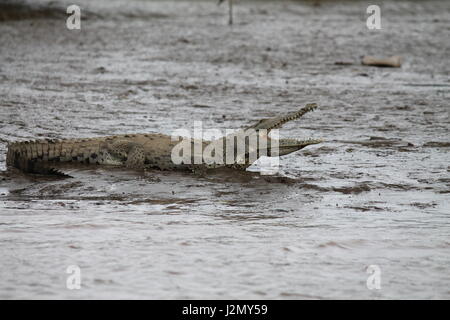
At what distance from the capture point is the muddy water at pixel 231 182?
491 cm

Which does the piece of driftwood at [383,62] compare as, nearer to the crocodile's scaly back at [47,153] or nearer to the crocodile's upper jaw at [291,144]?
the crocodile's upper jaw at [291,144]

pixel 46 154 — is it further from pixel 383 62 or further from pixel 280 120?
pixel 383 62

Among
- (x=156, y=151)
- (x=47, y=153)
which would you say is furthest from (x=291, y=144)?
(x=47, y=153)

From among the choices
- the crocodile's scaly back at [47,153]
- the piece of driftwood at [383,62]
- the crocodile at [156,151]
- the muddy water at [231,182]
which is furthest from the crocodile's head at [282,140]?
the piece of driftwood at [383,62]

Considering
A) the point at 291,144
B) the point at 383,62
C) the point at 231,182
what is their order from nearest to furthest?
the point at 231,182 < the point at 291,144 < the point at 383,62

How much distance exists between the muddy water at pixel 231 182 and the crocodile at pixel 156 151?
0.46 feet

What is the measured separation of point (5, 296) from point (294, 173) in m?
3.31

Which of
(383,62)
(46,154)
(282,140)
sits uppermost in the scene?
(383,62)

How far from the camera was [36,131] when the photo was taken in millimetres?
8633

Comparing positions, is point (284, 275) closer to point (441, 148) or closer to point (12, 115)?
point (441, 148)

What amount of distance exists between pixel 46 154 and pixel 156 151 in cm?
86

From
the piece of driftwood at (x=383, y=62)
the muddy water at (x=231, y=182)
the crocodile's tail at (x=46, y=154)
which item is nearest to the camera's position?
the muddy water at (x=231, y=182)

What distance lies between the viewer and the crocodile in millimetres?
7211

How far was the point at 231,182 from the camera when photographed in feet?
23.2
